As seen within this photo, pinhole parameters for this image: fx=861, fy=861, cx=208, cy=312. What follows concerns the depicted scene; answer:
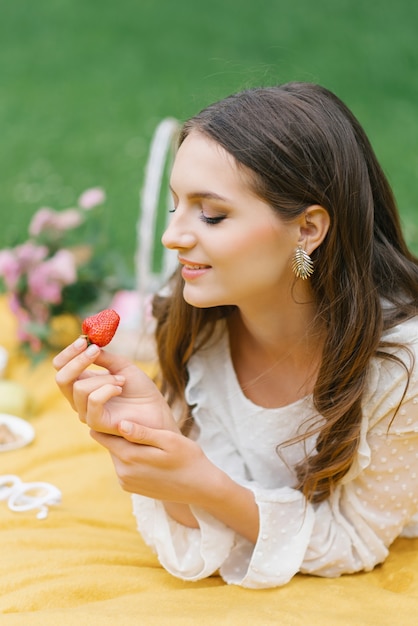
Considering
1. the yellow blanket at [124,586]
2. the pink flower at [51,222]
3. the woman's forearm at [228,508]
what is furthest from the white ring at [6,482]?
the pink flower at [51,222]

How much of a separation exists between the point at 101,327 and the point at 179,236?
0.23 m

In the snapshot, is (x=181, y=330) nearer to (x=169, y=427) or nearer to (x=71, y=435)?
(x=169, y=427)

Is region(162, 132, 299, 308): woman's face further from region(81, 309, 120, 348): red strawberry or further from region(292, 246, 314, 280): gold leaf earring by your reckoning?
region(81, 309, 120, 348): red strawberry

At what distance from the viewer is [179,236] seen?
1.69 metres

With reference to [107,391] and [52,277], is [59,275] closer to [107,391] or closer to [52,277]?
[52,277]

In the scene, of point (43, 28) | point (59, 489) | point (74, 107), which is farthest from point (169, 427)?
point (43, 28)

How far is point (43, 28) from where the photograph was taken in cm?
771

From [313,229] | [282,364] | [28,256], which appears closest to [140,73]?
[28,256]

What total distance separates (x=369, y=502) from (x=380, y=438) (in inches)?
6.7

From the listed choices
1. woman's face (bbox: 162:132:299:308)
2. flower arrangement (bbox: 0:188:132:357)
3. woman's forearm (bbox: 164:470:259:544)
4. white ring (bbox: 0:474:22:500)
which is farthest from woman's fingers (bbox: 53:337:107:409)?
flower arrangement (bbox: 0:188:132:357)

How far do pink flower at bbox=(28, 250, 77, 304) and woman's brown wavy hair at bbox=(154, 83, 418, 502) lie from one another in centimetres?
141

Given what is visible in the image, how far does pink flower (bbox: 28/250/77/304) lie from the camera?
315 cm

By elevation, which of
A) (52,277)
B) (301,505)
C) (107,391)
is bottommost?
(301,505)

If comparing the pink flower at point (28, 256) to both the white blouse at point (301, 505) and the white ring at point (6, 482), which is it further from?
the white blouse at point (301, 505)
